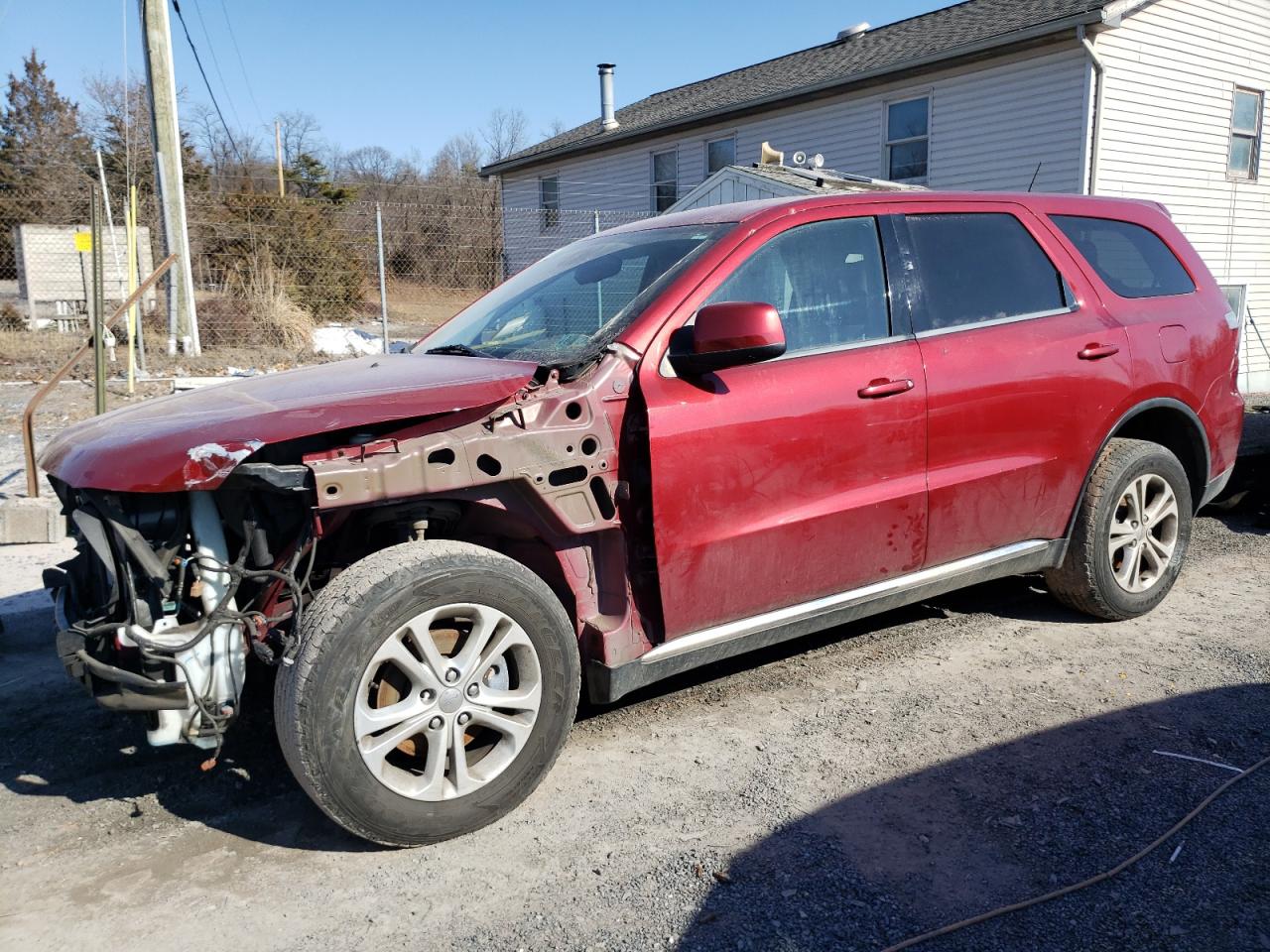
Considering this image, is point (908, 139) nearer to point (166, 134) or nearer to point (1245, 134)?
point (1245, 134)

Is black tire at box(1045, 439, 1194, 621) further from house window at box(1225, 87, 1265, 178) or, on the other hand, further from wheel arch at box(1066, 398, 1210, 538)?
house window at box(1225, 87, 1265, 178)

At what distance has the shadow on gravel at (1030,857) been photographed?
2.43m

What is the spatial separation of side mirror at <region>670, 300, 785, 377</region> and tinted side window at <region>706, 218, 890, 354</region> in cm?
27

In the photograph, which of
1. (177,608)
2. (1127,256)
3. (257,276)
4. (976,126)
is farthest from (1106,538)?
(257,276)

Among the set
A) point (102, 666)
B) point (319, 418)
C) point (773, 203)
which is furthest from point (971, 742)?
point (102, 666)

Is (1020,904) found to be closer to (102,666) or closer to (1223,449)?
(102,666)

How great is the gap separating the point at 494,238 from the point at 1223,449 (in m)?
18.4

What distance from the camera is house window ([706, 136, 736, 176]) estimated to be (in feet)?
59.2

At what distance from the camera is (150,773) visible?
3.32m

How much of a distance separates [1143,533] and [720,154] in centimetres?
1519

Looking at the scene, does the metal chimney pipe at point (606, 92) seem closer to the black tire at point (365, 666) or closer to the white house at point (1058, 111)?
the white house at point (1058, 111)

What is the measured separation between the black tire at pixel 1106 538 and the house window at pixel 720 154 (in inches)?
572

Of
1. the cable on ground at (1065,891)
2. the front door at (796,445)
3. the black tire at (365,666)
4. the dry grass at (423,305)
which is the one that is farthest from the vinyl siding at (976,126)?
the black tire at (365,666)

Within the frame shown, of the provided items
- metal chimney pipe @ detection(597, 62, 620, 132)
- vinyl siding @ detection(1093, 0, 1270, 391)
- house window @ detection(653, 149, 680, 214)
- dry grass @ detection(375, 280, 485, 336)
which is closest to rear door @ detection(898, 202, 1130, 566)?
vinyl siding @ detection(1093, 0, 1270, 391)
